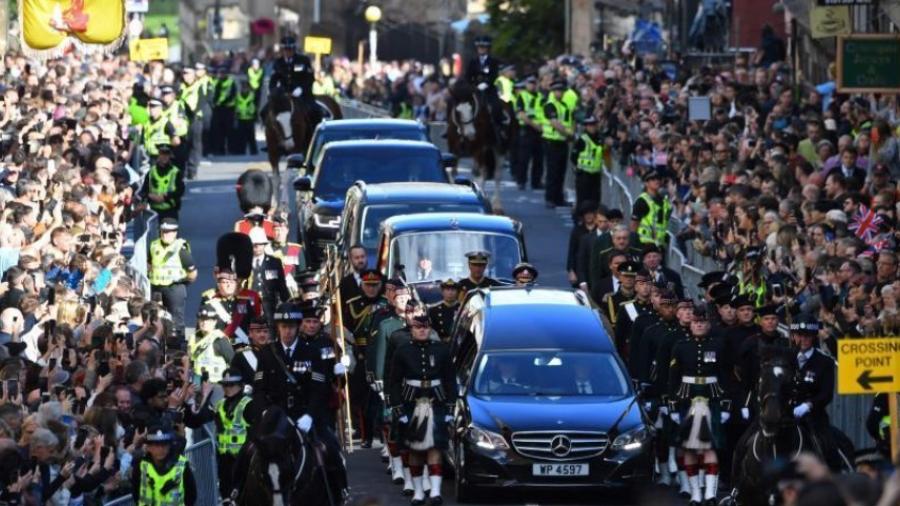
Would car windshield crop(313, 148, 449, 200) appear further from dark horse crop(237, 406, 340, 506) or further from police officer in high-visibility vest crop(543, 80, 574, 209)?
dark horse crop(237, 406, 340, 506)

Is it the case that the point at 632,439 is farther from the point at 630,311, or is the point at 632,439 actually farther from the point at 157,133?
the point at 157,133

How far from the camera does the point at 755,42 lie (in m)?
54.0

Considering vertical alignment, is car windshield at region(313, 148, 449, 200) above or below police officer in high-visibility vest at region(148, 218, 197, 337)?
above

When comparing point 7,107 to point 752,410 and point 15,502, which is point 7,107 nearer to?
point 752,410

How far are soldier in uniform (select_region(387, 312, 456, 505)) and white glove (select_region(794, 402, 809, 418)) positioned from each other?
3.29 m

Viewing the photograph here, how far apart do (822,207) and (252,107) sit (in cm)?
2312

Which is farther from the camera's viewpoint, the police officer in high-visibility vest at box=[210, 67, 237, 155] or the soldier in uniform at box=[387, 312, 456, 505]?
the police officer in high-visibility vest at box=[210, 67, 237, 155]

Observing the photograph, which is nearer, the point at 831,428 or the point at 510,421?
the point at 831,428

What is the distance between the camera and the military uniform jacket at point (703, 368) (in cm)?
2250

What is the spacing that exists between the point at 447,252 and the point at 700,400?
17.2ft

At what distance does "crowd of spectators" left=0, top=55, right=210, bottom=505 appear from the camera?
18.3 meters

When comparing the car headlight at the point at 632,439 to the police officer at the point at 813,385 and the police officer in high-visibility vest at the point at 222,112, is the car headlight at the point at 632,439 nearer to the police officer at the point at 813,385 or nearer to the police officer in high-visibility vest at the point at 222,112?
the police officer at the point at 813,385

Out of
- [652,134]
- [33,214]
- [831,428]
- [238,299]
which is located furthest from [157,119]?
[831,428]

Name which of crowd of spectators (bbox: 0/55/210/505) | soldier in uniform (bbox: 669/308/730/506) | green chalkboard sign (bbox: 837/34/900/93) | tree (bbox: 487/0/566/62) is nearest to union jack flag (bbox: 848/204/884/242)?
green chalkboard sign (bbox: 837/34/900/93)
